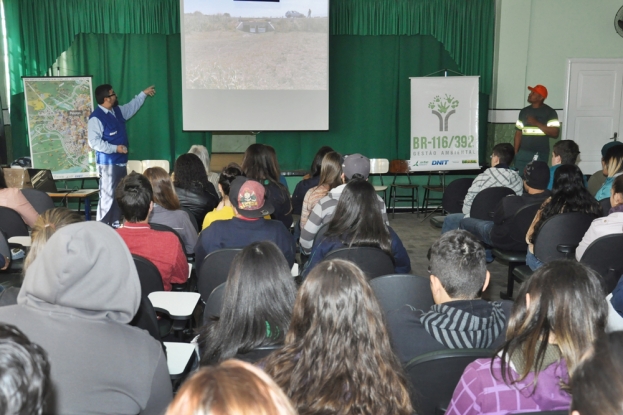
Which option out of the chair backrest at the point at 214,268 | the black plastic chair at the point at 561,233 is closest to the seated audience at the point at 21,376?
the chair backrest at the point at 214,268

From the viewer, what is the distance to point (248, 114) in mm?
7941

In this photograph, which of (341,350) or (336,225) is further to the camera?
(336,225)

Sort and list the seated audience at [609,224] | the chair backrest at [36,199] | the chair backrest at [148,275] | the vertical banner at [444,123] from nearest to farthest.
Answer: the chair backrest at [148,275], the seated audience at [609,224], the chair backrest at [36,199], the vertical banner at [444,123]

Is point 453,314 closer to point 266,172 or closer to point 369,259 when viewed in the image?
point 369,259

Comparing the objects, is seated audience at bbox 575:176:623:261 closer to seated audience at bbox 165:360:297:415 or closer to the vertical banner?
seated audience at bbox 165:360:297:415

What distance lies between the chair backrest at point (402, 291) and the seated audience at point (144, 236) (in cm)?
117

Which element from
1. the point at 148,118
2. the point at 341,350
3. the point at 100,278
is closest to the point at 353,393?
the point at 341,350

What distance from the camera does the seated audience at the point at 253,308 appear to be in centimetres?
192

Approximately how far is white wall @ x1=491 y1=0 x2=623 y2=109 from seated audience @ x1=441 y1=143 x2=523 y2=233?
3360 mm

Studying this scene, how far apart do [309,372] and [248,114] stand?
669 centimetres

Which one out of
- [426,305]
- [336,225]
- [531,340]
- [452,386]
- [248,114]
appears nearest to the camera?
[531,340]

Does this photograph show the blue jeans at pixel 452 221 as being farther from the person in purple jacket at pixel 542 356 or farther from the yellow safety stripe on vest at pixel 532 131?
the person in purple jacket at pixel 542 356

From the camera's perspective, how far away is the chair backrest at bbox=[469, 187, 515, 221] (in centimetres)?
485

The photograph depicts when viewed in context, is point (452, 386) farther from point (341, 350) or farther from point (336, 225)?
point (336, 225)
